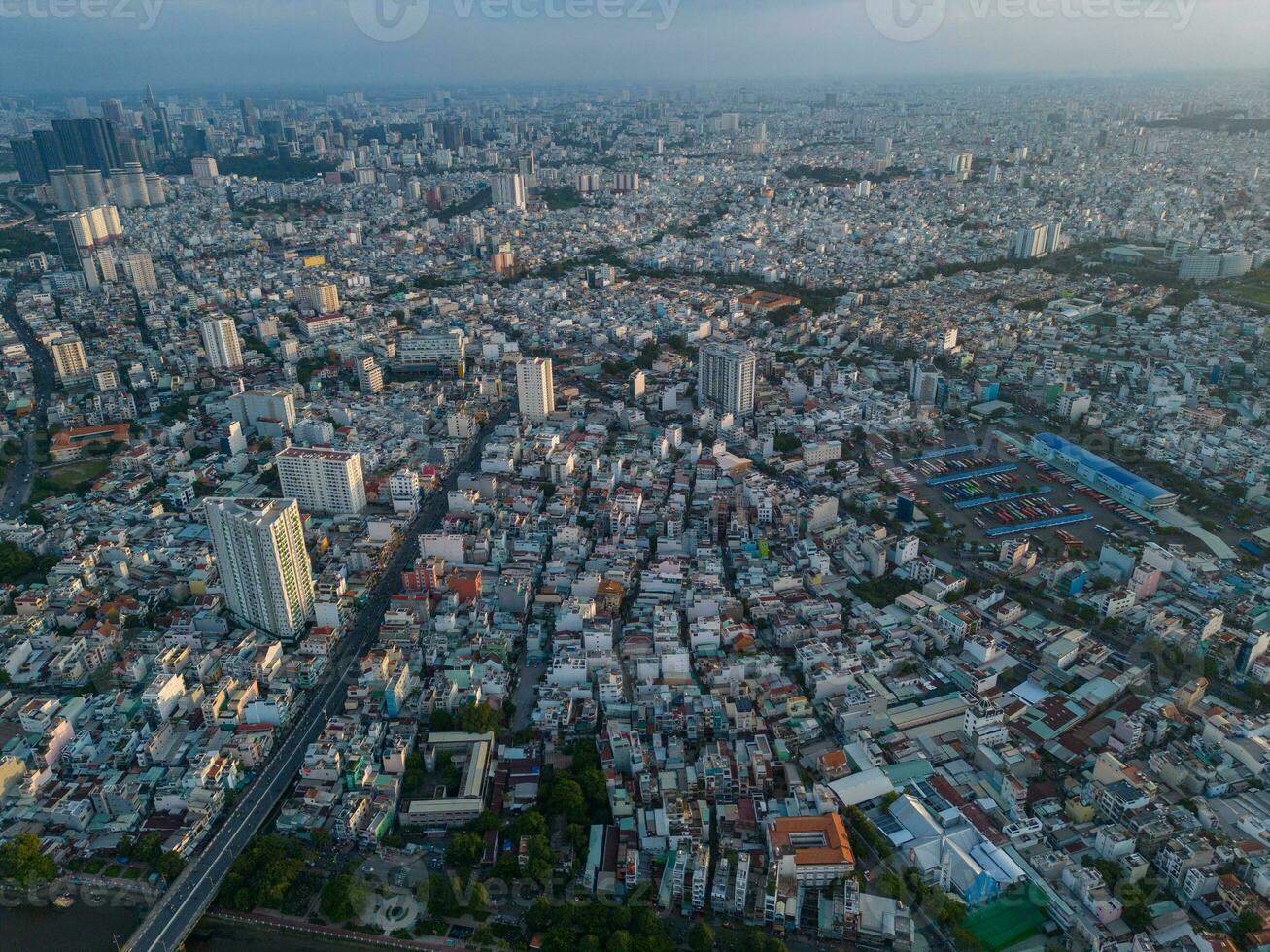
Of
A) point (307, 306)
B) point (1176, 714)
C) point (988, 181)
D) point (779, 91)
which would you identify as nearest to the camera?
point (1176, 714)

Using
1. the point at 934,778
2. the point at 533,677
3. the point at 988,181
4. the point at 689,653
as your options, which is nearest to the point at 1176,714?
the point at 934,778

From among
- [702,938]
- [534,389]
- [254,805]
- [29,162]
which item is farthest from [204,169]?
[702,938]

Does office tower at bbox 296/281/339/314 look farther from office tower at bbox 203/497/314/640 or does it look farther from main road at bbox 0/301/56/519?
office tower at bbox 203/497/314/640

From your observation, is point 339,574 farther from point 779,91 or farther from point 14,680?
point 779,91

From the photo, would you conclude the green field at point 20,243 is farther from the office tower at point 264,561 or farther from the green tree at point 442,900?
the green tree at point 442,900

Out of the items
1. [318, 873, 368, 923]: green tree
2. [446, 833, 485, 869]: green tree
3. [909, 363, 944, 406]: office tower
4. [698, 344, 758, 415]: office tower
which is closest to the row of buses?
[909, 363, 944, 406]: office tower

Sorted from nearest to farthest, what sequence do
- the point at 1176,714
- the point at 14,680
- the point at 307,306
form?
the point at 1176,714, the point at 14,680, the point at 307,306

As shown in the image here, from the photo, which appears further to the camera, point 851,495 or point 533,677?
point 851,495

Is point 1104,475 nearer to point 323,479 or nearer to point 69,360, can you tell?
point 323,479
